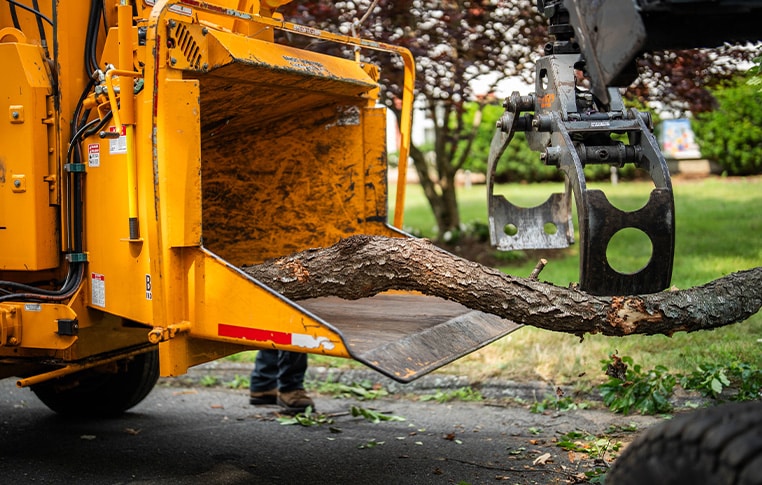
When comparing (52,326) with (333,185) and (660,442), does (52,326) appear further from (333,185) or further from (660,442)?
(660,442)

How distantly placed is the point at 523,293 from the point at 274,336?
1062 millimetres

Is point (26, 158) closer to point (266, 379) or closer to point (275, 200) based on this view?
point (275, 200)

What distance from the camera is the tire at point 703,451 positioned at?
1.93m

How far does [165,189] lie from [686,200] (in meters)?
10.9

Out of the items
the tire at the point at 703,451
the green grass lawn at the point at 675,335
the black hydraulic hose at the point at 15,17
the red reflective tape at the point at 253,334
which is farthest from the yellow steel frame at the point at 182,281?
the green grass lawn at the point at 675,335

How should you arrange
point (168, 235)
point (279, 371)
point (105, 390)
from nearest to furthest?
point (168, 235), point (105, 390), point (279, 371)

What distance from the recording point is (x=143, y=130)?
143 inches

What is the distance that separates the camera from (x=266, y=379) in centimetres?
582

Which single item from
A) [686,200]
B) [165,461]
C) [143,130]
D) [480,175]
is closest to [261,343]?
[143,130]

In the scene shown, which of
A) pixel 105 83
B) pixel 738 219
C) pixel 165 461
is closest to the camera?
pixel 105 83

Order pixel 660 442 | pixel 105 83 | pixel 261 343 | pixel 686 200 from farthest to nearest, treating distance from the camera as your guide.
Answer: pixel 686 200 < pixel 105 83 < pixel 261 343 < pixel 660 442

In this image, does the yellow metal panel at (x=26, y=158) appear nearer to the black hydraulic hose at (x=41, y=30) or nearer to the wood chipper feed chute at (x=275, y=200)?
the black hydraulic hose at (x=41, y=30)

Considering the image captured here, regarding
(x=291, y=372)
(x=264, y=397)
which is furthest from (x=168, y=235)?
(x=264, y=397)

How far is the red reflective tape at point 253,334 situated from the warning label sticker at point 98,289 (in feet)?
2.21
